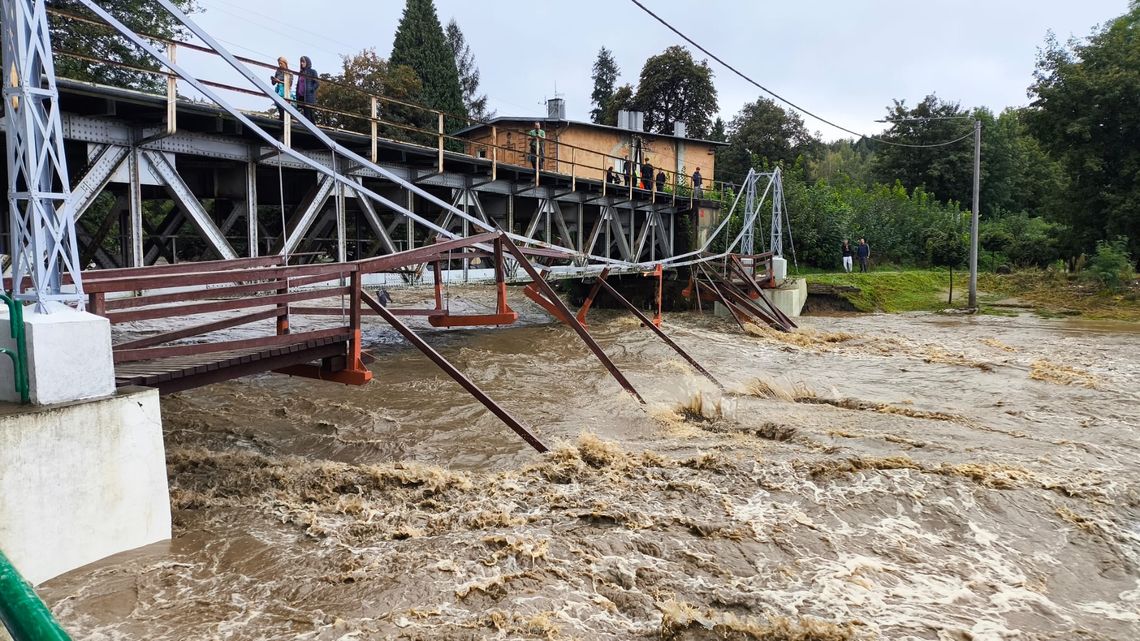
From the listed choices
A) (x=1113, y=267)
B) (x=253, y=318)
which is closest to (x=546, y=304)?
(x=253, y=318)

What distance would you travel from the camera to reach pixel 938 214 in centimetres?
3809

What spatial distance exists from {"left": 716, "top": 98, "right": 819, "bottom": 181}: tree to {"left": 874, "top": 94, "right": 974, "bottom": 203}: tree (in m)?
7.98

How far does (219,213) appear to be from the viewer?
21.4 m

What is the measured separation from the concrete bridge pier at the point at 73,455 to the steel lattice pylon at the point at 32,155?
242 millimetres

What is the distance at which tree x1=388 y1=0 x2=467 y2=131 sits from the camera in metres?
48.3

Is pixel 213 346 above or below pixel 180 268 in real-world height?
below

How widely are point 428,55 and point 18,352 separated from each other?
1865 inches

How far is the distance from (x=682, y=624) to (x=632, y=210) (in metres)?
23.6

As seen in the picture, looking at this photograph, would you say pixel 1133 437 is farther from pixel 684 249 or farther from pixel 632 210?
pixel 684 249

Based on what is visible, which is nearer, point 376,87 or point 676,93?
point 376,87

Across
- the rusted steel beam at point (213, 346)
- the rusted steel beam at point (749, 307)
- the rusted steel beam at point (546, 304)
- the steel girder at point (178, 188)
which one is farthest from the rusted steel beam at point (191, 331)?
the rusted steel beam at point (749, 307)

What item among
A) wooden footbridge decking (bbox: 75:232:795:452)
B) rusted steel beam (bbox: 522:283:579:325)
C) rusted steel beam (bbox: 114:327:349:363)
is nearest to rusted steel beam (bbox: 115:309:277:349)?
wooden footbridge decking (bbox: 75:232:795:452)

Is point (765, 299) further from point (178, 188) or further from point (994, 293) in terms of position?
point (178, 188)

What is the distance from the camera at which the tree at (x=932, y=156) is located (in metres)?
46.7
